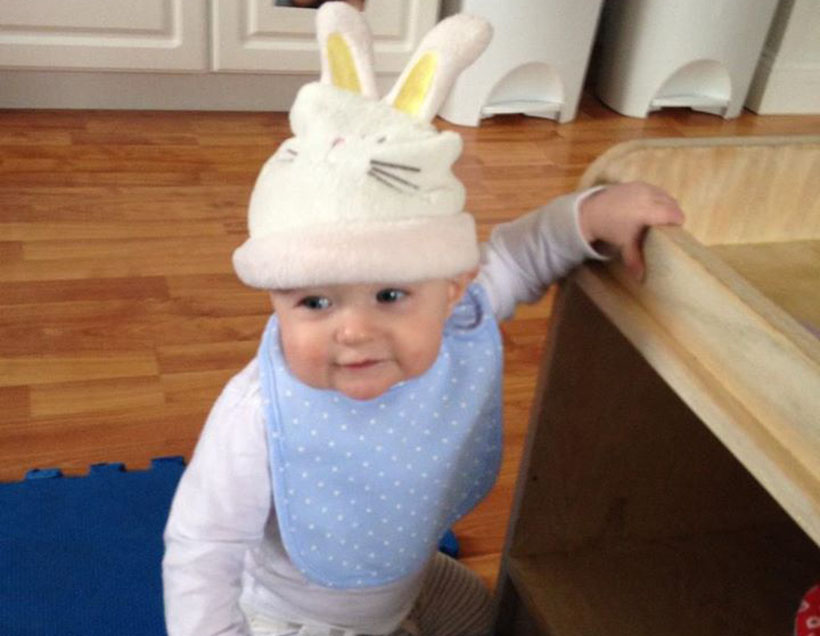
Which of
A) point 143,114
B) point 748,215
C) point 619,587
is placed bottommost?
point 143,114

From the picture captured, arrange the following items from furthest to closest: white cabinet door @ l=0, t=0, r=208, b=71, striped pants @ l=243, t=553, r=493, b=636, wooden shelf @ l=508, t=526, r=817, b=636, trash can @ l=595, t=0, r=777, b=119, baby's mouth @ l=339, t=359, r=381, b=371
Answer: trash can @ l=595, t=0, r=777, b=119, white cabinet door @ l=0, t=0, r=208, b=71, striped pants @ l=243, t=553, r=493, b=636, wooden shelf @ l=508, t=526, r=817, b=636, baby's mouth @ l=339, t=359, r=381, b=371

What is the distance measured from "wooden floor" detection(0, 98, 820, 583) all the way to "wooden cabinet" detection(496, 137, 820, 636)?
0.25 m

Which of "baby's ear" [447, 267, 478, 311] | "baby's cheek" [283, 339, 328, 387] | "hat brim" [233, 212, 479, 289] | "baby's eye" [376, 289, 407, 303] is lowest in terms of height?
"baby's cheek" [283, 339, 328, 387]

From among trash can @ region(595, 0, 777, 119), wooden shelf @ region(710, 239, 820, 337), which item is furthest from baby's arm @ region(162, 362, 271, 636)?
trash can @ region(595, 0, 777, 119)

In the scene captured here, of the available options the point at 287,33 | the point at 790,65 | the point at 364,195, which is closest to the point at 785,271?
the point at 364,195

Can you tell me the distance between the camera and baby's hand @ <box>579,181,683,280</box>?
0.66 metres

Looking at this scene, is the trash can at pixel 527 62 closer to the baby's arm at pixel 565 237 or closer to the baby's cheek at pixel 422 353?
the baby's arm at pixel 565 237

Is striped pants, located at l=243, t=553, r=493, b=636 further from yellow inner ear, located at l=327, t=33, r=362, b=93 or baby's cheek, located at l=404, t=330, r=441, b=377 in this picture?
yellow inner ear, located at l=327, t=33, r=362, b=93

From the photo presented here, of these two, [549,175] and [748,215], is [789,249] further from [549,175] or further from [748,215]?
[549,175]

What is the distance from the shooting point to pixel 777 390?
1.75 ft

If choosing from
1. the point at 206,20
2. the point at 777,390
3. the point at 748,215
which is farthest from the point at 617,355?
the point at 206,20

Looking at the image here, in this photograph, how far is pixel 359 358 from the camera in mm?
647

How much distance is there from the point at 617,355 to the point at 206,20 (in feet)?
5.31

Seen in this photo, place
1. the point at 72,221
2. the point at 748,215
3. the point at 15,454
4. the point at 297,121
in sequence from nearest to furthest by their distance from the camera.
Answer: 1. the point at 297,121
2. the point at 748,215
3. the point at 15,454
4. the point at 72,221
